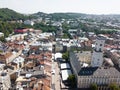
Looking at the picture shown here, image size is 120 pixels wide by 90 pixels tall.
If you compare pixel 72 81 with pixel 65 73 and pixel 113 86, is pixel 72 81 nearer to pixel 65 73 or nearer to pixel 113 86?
pixel 65 73

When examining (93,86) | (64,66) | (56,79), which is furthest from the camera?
(64,66)

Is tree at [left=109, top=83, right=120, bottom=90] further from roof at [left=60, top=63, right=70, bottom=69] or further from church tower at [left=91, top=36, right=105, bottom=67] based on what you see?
roof at [left=60, top=63, right=70, bottom=69]

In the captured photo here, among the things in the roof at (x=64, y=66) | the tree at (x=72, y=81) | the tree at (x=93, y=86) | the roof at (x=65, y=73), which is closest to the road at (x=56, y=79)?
the roof at (x=65, y=73)

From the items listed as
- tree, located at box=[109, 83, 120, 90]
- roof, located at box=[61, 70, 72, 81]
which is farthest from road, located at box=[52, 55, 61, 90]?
tree, located at box=[109, 83, 120, 90]

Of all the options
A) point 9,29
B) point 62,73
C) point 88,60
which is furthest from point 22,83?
point 9,29

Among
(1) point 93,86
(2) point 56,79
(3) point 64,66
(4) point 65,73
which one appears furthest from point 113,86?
(3) point 64,66

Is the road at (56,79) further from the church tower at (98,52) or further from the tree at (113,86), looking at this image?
the tree at (113,86)

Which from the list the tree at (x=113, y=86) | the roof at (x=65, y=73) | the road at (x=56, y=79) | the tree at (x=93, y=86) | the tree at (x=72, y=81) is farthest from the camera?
the roof at (x=65, y=73)

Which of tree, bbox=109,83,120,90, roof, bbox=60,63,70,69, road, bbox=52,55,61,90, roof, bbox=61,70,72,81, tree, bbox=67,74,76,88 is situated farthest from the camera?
roof, bbox=60,63,70,69
